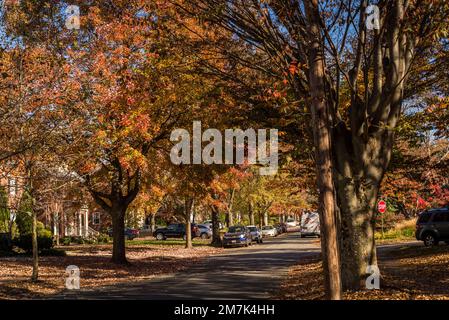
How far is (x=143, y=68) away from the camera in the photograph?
66.6ft

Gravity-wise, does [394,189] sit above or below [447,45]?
below

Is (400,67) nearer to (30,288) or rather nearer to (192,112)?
(192,112)

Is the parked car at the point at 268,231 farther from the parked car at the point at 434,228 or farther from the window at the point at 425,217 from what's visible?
the parked car at the point at 434,228

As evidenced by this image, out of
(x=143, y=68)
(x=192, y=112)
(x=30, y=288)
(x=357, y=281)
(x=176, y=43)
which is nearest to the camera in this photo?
(x=357, y=281)

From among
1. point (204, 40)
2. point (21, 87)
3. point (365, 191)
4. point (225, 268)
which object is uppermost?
point (204, 40)

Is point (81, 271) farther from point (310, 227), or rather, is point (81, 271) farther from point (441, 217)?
point (310, 227)

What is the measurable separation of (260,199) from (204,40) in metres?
47.7

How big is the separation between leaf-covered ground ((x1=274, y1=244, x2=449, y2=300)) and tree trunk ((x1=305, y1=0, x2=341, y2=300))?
2.94m

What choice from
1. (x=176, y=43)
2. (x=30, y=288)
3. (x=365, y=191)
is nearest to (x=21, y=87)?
(x=176, y=43)

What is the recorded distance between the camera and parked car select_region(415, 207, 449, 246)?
27.4m
